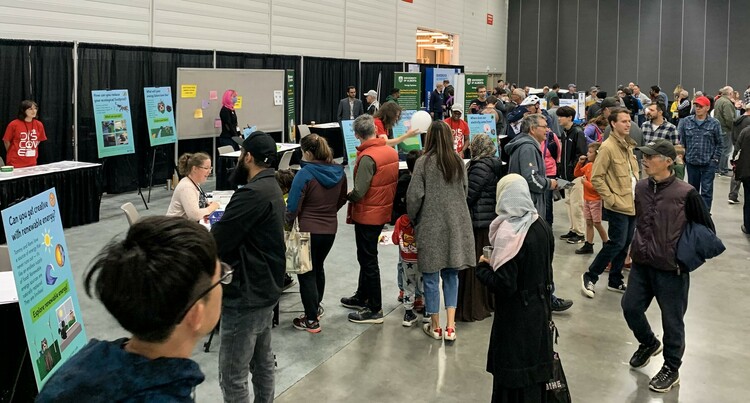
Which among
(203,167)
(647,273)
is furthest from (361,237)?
(647,273)

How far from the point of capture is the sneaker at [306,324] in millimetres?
4969

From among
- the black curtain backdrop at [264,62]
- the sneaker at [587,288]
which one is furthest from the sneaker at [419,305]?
the black curtain backdrop at [264,62]

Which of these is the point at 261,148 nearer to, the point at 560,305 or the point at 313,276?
the point at 313,276

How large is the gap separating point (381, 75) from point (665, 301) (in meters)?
13.5

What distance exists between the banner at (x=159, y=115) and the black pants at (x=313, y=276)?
574 cm

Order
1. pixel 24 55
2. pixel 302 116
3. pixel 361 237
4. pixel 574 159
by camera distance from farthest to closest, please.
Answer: pixel 302 116 < pixel 24 55 < pixel 574 159 < pixel 361 237

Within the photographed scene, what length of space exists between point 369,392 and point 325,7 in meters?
12.3

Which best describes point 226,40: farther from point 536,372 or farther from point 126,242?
point 126,242

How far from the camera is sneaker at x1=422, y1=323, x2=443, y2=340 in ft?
16.1

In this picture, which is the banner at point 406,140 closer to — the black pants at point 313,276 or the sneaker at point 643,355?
the black pants at point 313,276

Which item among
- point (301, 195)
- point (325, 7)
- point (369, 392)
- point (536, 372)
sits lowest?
point (369, 392)

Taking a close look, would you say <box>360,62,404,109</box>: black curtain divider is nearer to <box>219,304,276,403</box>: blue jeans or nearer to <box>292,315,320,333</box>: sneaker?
<box>292,315,320,333</box>: sneaker

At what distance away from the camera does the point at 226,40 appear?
40.5 feet

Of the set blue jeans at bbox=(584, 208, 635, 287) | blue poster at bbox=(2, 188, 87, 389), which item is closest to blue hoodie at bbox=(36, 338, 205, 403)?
blue poster at bbox=(2, 188, 87, 389)
